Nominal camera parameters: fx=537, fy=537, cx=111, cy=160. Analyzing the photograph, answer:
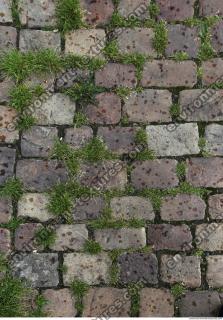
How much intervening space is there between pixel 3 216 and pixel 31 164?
0.52m

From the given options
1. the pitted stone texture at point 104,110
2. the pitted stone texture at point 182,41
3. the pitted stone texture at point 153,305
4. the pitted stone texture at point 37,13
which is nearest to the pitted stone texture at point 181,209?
the pitted stone texture at point 153,305

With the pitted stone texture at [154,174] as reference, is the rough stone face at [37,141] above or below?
above

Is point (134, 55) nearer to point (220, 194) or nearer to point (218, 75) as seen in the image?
point (218, 75)

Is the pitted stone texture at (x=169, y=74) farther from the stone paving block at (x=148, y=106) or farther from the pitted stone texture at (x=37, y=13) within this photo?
the pitted stone texture at (x=37, y=13)

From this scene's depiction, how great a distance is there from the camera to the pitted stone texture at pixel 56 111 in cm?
486

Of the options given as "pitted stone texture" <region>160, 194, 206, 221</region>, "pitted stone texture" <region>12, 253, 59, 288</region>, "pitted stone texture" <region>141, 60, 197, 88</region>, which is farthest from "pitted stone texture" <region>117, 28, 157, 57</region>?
"pitted stone texture" <region>12, 253, 59, 288</region>

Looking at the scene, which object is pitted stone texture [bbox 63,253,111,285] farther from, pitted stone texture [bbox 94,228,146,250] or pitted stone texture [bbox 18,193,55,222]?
pitted stone texture [bbox 18,193,55,222]

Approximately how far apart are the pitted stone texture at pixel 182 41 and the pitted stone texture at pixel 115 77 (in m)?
0.43

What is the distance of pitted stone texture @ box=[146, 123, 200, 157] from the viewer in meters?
4.88

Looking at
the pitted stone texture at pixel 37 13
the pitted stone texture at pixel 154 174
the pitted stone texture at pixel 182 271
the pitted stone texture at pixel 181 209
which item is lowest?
the pitted stone texture at pixel 182 271

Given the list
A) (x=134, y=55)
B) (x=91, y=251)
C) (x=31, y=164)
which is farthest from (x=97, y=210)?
(x=134, y=55)

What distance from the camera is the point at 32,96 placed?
486 centimetres

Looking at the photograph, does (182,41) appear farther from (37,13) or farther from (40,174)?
(40,174)

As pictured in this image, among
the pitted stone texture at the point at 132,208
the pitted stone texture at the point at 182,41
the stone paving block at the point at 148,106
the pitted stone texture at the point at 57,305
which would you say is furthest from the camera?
the pitted stone texture at the point at 182,41
